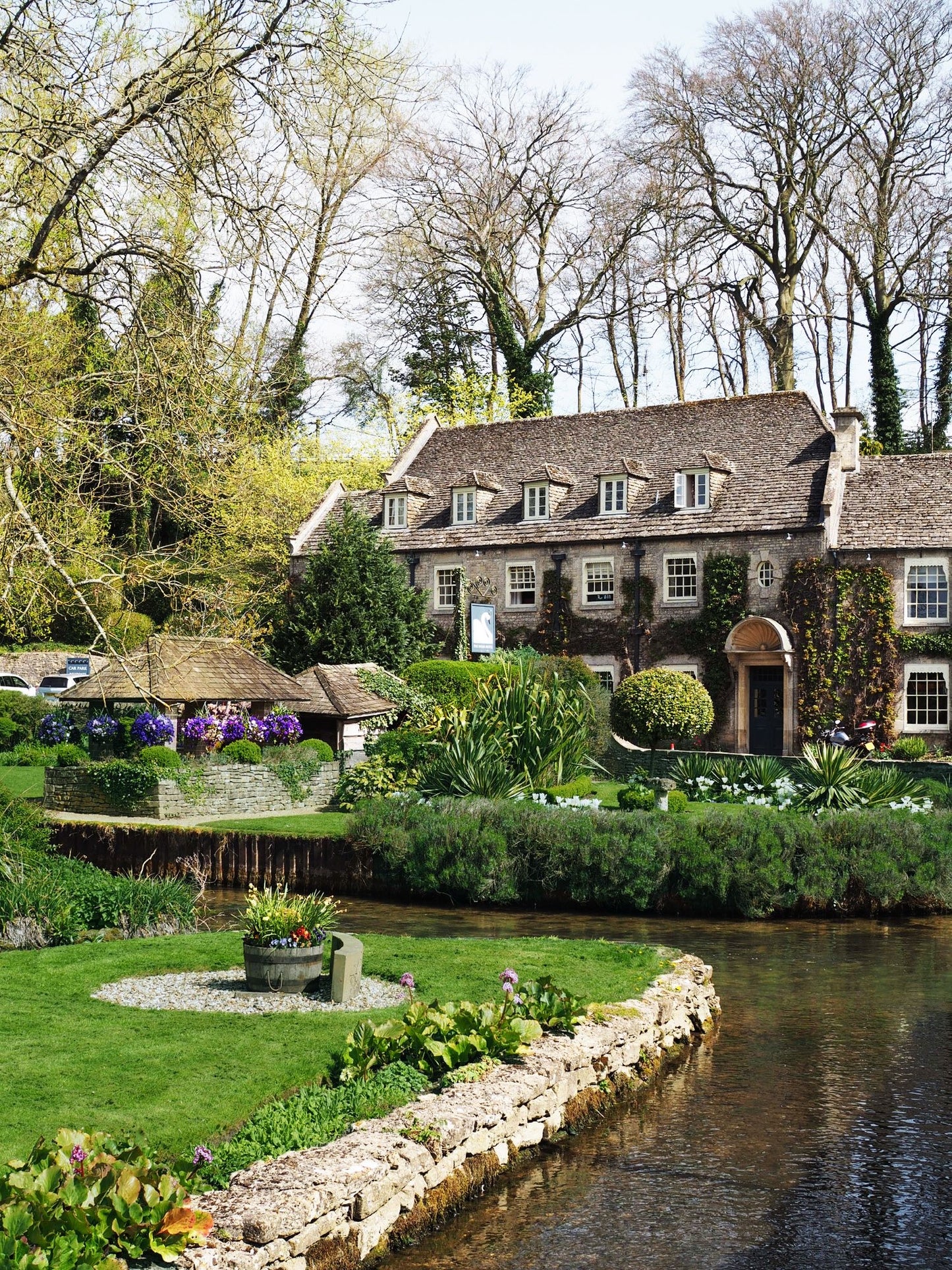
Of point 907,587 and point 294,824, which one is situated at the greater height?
point 907,587

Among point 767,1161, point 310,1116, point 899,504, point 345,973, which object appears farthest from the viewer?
point 899,504

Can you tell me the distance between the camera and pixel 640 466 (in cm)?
3922

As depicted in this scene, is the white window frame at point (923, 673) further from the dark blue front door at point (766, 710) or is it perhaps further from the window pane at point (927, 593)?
the dark blue front door at point (766, 710)

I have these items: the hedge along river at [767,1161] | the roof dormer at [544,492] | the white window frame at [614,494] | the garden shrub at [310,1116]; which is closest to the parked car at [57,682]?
the roof dormer at [544,492]

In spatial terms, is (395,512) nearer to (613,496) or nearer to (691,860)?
(613,496)

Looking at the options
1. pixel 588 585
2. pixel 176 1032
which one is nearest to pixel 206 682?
pixel 588 585

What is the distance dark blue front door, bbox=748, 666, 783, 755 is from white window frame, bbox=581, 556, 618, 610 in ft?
14.9

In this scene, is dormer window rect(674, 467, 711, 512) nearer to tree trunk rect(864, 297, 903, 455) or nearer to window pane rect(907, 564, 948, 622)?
window pane rect(907, 564, 948, 622)

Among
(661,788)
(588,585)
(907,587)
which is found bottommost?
(661,788)

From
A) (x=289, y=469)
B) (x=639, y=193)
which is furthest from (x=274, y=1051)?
(x=639, y=193)

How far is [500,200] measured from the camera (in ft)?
162

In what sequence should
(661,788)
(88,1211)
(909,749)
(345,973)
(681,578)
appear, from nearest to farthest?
(88,1211) → (345,973) → (661,788) → (909,749) → (681,578)

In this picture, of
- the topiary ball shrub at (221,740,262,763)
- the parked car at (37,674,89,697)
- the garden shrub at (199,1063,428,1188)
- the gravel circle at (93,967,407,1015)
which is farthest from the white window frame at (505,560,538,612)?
the garden shrub at (199,1063,428,1188)

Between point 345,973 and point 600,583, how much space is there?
2761 cm
